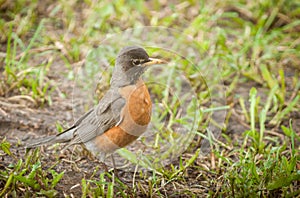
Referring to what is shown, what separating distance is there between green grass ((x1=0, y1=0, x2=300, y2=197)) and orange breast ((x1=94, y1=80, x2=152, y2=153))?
33 cm

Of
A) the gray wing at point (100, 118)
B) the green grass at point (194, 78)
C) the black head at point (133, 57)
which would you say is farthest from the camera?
the green grass at point (194, 78)

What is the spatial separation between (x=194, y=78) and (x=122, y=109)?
6.46 feet

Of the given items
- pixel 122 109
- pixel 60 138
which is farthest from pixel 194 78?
pixel 122 109

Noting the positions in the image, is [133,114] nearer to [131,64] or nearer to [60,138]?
[131,64]

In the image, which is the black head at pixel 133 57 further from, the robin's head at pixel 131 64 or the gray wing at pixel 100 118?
the gray wing at pixel 100 118

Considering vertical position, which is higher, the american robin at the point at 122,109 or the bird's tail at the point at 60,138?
the american robin at the point at 122,109

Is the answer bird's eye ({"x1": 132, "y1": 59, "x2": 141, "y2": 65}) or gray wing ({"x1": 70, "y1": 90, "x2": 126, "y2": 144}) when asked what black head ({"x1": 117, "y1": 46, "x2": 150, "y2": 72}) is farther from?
gray wing ({"x1": 70, "y1": 90, "x2": 126, "y2": 144})

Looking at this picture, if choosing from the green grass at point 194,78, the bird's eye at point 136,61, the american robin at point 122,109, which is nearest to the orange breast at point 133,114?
the american robin at point 122,109

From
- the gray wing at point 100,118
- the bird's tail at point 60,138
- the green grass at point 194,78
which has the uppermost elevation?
the gray wing at point 100,118

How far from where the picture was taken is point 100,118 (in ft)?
10.9

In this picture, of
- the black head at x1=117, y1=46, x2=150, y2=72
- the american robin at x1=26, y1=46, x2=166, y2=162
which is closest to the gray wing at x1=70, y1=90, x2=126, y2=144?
the american robin at x1=26, y1=46, x2=166, y2=162

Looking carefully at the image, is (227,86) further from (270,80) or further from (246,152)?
(246,152)

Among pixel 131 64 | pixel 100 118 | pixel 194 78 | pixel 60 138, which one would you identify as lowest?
pixel 194 78

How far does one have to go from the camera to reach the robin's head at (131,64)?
9.90ft
